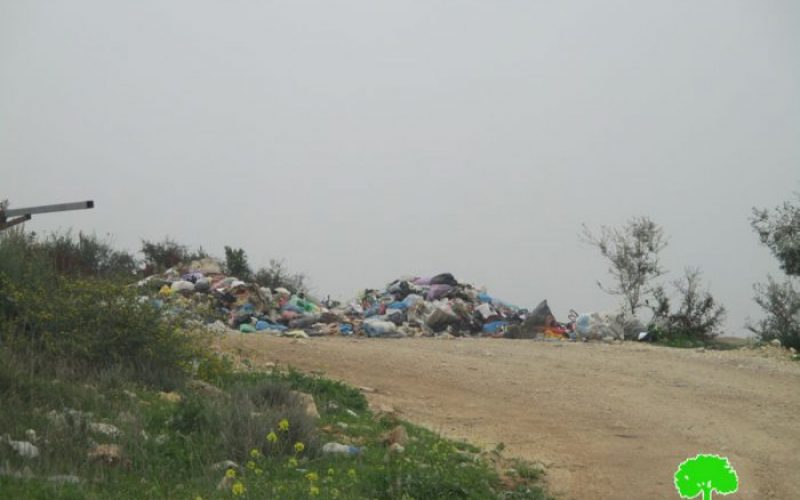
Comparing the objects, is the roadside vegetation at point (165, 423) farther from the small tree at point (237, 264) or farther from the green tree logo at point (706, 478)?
the small tree at point (237, 264)

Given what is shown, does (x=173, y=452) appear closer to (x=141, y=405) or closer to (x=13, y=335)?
(x=141, y=405)

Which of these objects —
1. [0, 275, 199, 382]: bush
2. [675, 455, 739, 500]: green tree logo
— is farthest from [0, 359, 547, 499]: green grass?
[675, 455, 739, 500]: green tree logo

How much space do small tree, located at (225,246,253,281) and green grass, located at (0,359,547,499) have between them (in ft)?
47.9

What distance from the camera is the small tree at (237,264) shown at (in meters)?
22.4

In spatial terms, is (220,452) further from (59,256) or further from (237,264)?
(237,264)

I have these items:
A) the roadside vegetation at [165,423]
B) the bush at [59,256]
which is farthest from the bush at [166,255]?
the roadside vegetation at [165,423]

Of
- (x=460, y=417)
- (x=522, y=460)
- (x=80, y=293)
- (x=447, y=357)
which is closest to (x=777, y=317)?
(x=447, y=357)

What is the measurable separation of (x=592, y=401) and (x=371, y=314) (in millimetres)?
10099

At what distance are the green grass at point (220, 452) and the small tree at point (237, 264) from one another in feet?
47.9

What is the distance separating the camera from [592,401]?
32.3 feet

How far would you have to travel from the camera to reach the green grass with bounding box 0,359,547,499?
506 centimetres

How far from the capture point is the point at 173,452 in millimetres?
5863

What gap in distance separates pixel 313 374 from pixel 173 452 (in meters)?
4.03

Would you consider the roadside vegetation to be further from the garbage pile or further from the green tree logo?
the garbage pile
